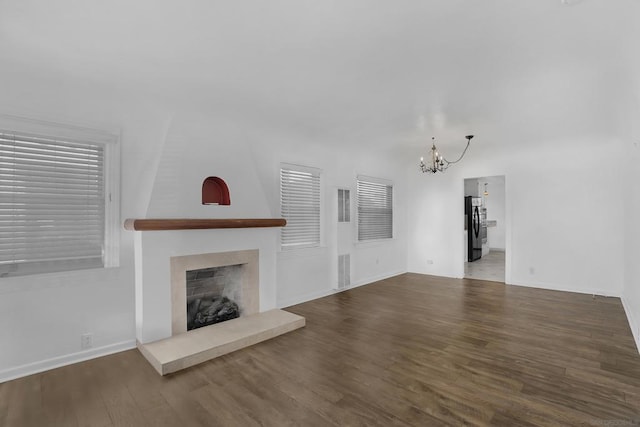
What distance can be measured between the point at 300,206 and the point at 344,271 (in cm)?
150

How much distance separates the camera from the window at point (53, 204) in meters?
2.68

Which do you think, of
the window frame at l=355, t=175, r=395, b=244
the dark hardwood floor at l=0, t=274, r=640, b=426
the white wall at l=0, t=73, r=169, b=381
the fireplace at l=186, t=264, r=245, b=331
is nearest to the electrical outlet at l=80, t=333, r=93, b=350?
the white wall at l=0, t=73, r=169, b=381

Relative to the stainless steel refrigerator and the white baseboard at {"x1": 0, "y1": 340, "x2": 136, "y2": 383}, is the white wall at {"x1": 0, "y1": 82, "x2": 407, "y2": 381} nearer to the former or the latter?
the white baseboard at {"x1": 0, "y1": 340, "x2": 136, "y2": 383}

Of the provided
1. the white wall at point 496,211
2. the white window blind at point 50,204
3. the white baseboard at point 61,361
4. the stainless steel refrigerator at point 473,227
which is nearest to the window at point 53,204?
the white window blind at point 50,204

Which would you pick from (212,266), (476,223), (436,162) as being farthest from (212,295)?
(476,223)

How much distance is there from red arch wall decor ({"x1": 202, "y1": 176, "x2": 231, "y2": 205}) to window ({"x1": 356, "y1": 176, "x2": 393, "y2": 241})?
3082 mm

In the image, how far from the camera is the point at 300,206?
5102mm

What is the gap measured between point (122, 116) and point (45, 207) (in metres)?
1.15

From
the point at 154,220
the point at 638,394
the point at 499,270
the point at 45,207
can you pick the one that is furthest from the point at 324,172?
the point at 499,270

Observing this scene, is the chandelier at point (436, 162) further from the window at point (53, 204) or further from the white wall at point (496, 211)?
the white wall at point (496, 211)

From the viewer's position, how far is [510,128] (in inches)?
173

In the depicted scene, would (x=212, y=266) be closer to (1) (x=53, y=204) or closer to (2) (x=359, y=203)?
(1) (x=53, y=204)

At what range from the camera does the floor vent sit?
5.54 m

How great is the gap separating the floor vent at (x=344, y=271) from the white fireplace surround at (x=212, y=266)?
187 centimetres
